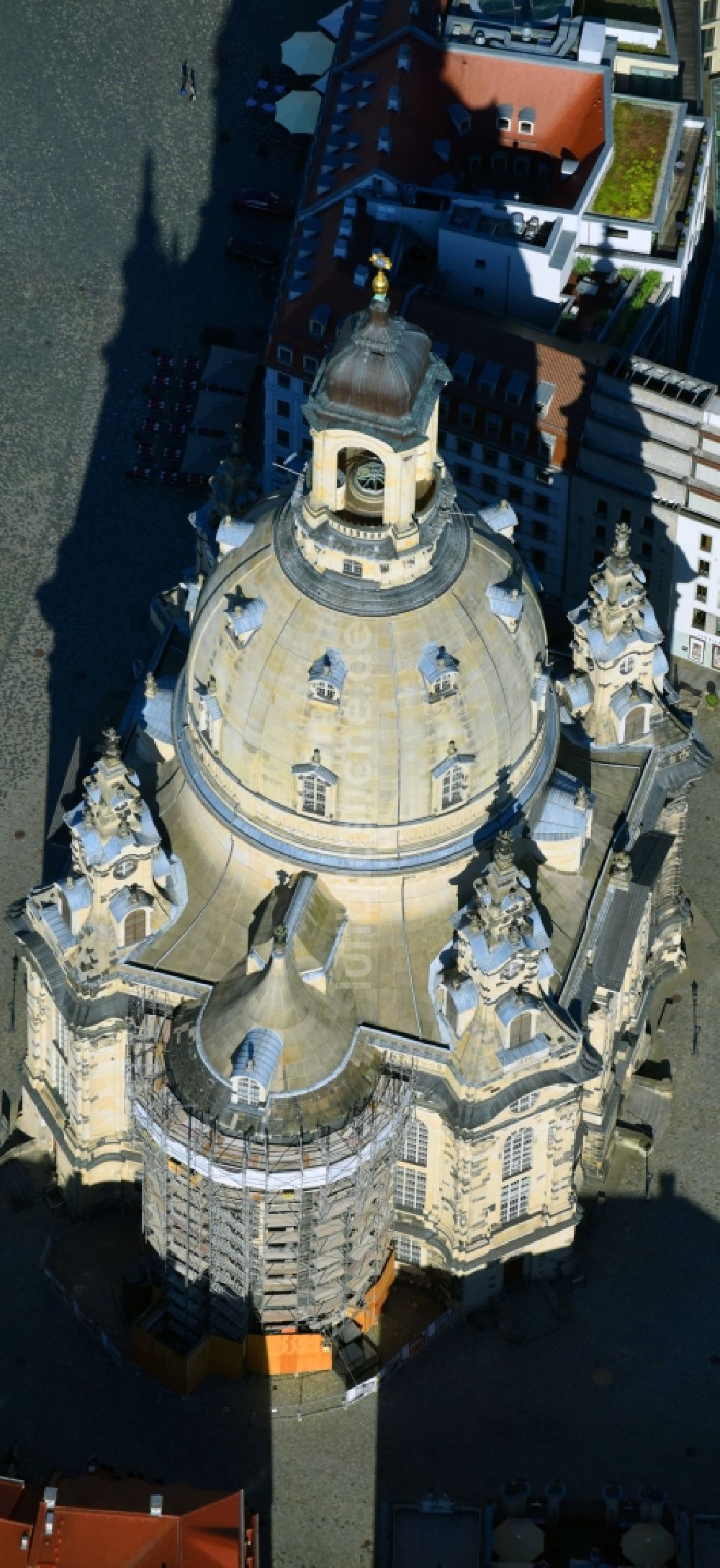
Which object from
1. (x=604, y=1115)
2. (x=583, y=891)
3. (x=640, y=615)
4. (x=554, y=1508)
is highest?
(x=640, y=615)

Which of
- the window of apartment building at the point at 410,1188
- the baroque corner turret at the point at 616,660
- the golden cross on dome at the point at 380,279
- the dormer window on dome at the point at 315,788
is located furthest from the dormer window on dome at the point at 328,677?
the window of apartment building at the point at 410,1188

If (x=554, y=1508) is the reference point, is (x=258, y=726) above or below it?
above

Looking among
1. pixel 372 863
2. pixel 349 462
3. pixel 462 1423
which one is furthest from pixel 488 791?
pixel 462 1423

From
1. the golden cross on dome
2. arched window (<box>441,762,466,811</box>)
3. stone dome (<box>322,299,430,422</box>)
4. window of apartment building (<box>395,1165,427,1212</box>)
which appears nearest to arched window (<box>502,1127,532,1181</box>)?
window of apartment building (<box>395,1165,427,1212</box>)

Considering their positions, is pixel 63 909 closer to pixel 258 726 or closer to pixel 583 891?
pixel 258 726

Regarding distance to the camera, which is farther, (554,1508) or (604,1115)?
(604,1115)

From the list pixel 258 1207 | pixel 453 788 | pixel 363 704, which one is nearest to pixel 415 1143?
pixel 258 1207

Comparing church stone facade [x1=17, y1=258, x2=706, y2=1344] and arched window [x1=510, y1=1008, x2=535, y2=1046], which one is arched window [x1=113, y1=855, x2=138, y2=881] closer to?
church stone facade [x1=17, y1=258, x2=706, y2=1344]
